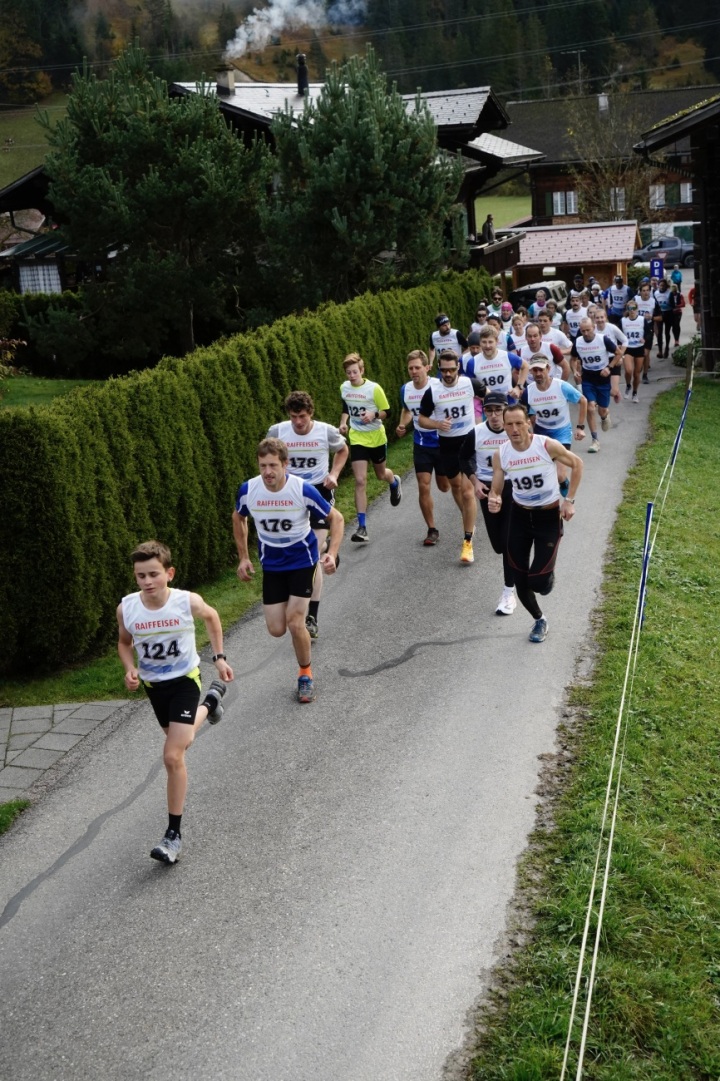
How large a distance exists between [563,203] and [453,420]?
6577cm

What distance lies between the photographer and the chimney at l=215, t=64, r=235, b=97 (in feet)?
105

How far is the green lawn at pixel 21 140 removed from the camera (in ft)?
308

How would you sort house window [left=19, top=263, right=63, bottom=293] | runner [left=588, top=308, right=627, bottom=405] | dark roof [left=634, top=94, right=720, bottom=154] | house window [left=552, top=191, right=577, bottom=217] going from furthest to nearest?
1. house window [left=552, top=191, right=577, bottom=217]
2. house window [left=19, top=263, right=63, bottom=293]
3. dark roof [left=634, top=94, right=720, bottom=154]
4. runner [left=588, top=308, right=627, bottom=405]

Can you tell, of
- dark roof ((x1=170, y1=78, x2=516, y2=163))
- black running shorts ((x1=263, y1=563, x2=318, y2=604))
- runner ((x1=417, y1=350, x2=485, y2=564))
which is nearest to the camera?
black running shorts ((x1=263, y1=563, x2=318, y2=604))

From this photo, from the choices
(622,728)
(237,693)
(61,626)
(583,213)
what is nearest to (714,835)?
(622,728)

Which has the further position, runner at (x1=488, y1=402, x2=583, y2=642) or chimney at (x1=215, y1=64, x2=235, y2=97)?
chimney at (x1=215, y1=64, x2=235, y2=97)

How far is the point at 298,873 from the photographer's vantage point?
6844 millimetres

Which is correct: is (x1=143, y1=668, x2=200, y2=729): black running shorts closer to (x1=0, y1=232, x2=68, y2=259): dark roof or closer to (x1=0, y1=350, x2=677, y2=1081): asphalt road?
(x1=0, y1=350, x2=677, y2=1081): asphalt road

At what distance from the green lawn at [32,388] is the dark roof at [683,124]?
13.1m

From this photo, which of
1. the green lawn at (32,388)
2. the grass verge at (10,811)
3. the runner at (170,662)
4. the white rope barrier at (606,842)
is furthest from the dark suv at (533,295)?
the runner at (170,662)

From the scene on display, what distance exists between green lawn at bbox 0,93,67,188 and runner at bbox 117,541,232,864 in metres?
90.4

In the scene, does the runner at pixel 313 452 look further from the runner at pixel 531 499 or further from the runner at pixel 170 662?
the runner at pixel 170 662

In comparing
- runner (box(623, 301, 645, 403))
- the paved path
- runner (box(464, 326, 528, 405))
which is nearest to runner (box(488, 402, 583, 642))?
the paved path

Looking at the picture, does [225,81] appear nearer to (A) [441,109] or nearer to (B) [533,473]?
(A) [441,109]
